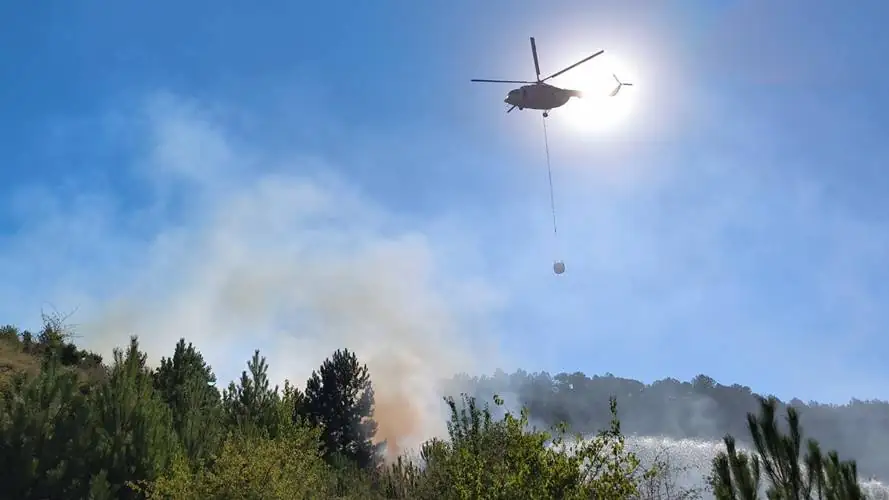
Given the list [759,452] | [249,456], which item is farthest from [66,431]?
[759,452]

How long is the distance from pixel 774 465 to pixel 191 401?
2611cm

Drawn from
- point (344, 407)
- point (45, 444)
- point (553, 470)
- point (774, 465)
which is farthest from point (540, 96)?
point (344, 407)

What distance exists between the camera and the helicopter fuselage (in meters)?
30.4

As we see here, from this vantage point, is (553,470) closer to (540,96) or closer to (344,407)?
(540,96)

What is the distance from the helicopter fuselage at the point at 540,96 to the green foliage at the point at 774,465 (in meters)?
16.3

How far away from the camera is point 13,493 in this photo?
22281 mm

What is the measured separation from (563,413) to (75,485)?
174m

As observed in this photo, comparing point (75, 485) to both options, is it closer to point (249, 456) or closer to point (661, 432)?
point (249, 456)

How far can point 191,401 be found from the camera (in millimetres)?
31812

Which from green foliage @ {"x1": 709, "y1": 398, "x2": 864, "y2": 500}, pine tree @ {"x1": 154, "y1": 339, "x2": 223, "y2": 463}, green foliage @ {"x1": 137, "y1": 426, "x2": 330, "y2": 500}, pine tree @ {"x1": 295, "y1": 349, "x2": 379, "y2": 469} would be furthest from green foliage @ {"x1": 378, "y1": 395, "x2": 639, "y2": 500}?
pine tree @ {"x1": 295, "y1": 349, "x2": 379, "y2": 469}

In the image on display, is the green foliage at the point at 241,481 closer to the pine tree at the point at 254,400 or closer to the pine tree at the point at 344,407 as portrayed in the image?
the pine tree at the point at 254,400

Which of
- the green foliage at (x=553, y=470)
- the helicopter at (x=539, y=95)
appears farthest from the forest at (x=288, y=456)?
the helicopter at (x=539, y=95)

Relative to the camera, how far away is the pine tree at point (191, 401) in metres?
27.2

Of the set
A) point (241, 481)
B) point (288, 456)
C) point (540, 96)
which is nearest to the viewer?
point (241, 481)
